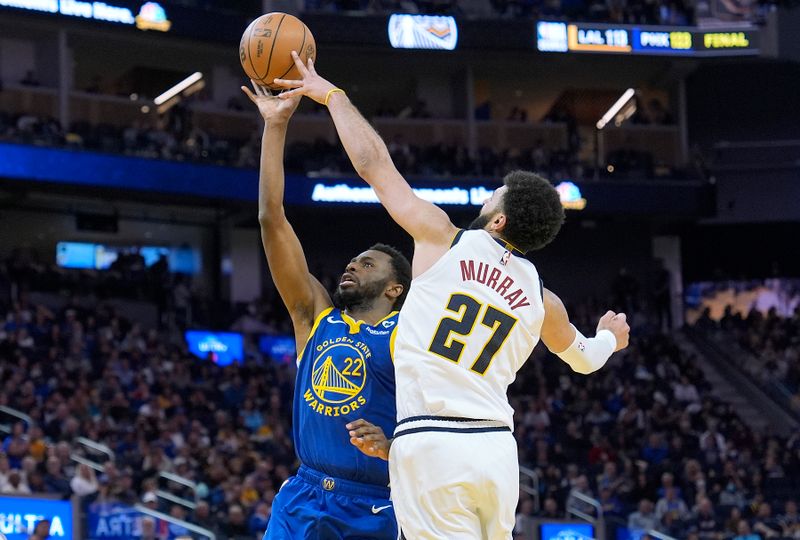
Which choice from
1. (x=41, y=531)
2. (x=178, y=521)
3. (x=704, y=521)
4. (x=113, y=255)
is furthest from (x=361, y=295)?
(x=113, y=255)

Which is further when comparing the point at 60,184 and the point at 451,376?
the point at 60,184

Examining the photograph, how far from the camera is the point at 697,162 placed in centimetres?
3173

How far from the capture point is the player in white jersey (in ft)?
15.8

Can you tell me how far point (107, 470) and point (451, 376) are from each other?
11709 mm

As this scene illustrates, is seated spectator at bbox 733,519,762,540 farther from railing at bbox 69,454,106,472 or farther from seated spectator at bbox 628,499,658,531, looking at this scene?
railing at bbox 69,454,106,472

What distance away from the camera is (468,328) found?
496 centimetres

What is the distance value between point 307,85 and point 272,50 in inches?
23.5

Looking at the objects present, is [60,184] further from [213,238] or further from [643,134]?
[643,134]

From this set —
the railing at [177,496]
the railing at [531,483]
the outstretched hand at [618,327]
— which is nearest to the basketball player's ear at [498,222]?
the outstretched hand at [618,327]

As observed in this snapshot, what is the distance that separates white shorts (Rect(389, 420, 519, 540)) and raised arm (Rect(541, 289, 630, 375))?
2.23 ft

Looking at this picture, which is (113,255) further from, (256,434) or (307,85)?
(307,85)

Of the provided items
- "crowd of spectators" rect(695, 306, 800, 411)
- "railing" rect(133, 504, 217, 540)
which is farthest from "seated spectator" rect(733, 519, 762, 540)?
"crowd of spectators" rect(695, 306, 800, 411)

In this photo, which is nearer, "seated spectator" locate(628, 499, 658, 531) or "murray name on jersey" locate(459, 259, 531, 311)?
"murray name on jersey" locate(459, 259, 531, 311)


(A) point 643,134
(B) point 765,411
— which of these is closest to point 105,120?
(A) point 643,134
